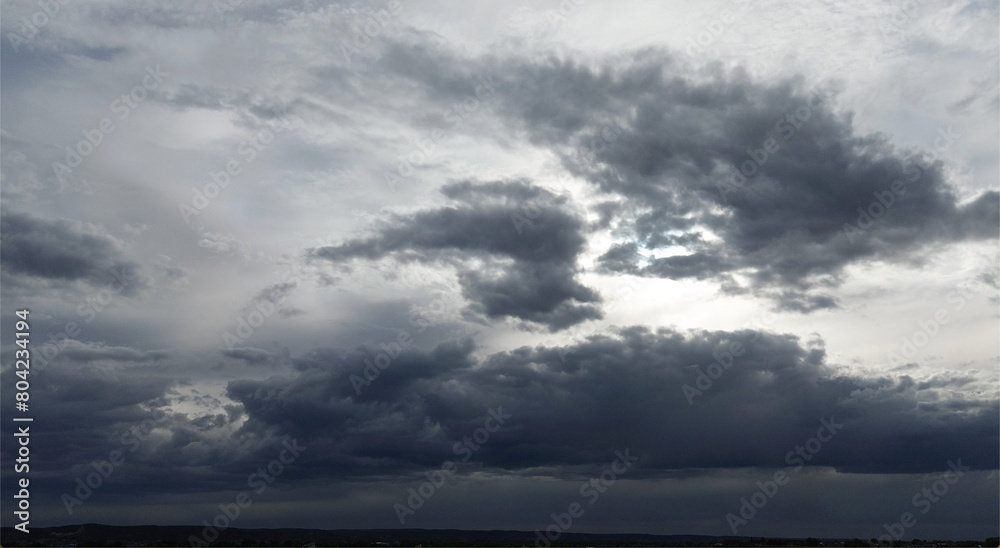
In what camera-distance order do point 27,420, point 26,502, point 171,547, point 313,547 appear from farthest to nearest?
point 313,547, point 171,547, point 26,502, point 27,420

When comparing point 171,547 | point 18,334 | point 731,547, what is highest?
point 18,334

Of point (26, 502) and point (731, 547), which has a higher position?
point (26, 502)

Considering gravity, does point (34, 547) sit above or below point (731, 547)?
above

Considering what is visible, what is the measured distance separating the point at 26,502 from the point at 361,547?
136 meters

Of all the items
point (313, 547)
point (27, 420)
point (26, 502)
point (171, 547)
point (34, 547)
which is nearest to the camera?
point (27, 420)

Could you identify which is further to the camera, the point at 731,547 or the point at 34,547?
the point at 731,547

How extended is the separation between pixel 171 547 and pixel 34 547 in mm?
50693

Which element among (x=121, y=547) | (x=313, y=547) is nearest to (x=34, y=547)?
(x=121, y=547)

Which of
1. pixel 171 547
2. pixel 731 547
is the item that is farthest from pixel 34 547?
pixel 731 547

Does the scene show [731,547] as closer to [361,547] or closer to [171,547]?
[361,547]

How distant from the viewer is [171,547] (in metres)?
175

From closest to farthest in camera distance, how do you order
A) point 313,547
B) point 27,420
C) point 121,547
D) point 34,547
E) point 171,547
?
point 27,420, point 34,547, point 121,547, point 171,547, point 313,547

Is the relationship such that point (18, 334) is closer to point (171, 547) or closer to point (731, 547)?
point (171, 547)

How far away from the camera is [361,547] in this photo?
→ 7761 inches
